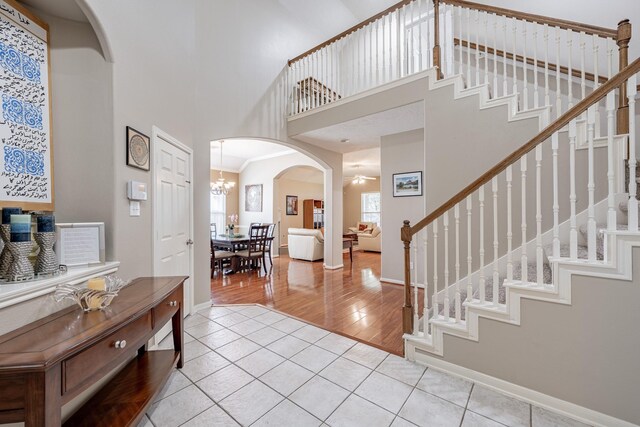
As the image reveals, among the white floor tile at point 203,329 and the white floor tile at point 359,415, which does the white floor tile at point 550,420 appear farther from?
the white floor tile at point 203,329

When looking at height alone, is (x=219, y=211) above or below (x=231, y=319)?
above

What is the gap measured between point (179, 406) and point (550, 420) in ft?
7.56

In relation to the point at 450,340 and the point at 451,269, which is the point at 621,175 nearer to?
the point at 451,269

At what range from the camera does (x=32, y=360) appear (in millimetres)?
903

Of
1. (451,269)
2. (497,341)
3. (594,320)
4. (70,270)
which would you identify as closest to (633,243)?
(594,320)

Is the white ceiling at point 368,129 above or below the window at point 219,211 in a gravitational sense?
above

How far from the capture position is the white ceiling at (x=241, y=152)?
A: 645 cm

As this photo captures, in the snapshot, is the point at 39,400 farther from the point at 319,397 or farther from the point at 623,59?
the point at 623,59

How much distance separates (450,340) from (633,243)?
1228 millimetres

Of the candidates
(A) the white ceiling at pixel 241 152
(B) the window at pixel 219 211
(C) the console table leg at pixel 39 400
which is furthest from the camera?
(B) the window at pixel 219 211

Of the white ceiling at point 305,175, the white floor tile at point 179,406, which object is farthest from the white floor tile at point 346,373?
the white ceiling at point 305,175

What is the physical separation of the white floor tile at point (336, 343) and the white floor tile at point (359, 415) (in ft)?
2.06

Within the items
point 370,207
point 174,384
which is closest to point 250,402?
point 174,384

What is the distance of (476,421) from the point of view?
154 centimetres
